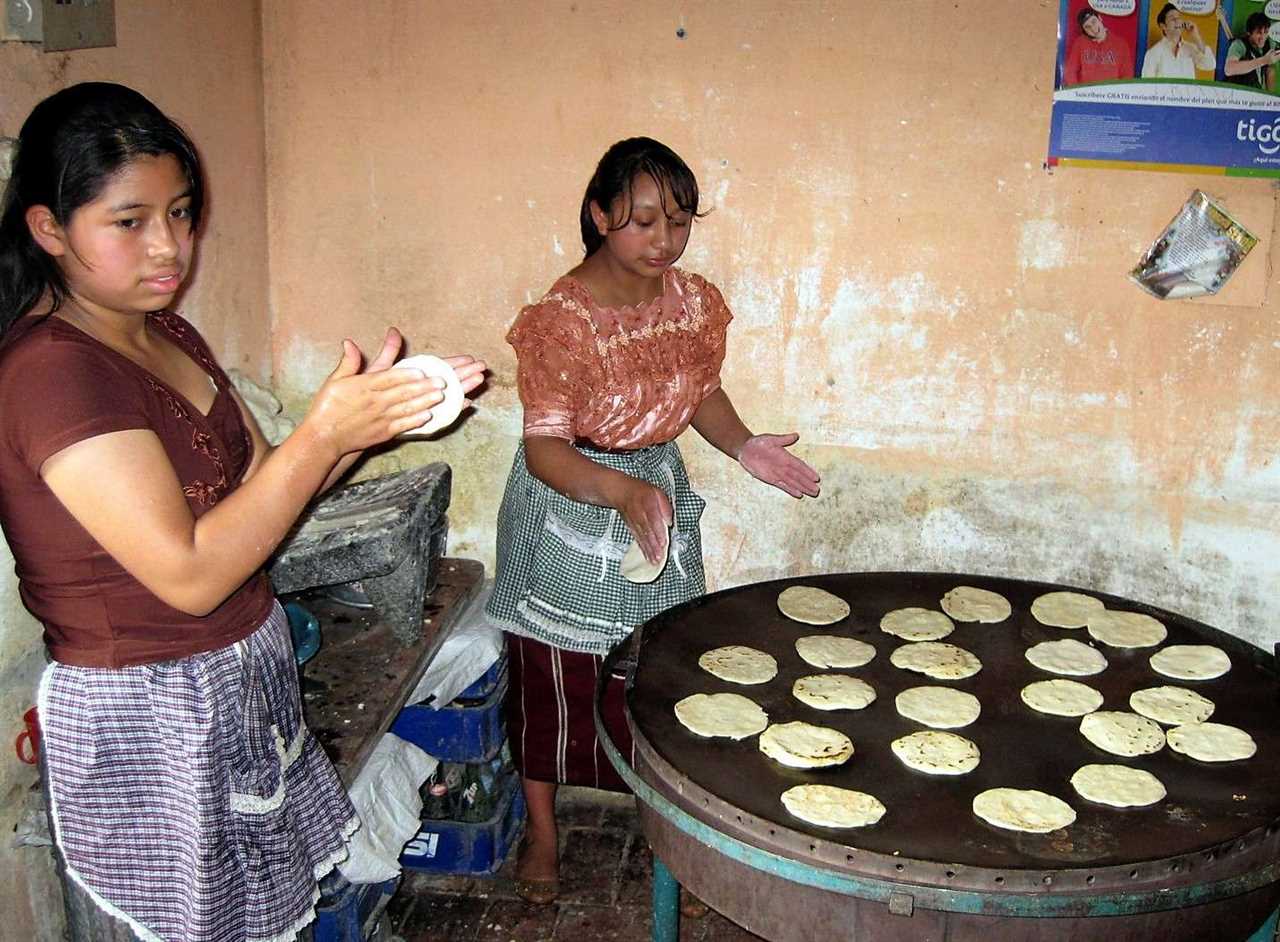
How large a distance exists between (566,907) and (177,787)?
64.4 inches

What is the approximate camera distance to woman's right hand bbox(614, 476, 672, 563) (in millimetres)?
2439

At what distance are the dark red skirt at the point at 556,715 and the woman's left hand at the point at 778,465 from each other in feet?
2.21

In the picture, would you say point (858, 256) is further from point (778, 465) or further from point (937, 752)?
point (937, 752)

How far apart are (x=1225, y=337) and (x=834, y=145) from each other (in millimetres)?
1192

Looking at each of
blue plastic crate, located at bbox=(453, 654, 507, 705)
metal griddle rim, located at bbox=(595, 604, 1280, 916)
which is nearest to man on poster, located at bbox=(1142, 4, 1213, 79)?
metal griddle rim, located at bbox=(595, 604, 1280, 916)

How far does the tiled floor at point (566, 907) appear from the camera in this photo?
3.05 meters

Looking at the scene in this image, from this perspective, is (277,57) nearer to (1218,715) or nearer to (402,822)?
(402,822)

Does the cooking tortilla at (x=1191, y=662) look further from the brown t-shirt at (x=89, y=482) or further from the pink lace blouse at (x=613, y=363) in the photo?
the brown t-shirt at (x=89, y=482)

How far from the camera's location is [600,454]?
115 inches

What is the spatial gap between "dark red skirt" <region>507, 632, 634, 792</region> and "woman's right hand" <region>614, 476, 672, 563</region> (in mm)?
659

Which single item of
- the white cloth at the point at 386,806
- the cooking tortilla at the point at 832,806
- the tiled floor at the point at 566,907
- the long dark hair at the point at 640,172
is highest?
the long dark hair at the point at 640,172

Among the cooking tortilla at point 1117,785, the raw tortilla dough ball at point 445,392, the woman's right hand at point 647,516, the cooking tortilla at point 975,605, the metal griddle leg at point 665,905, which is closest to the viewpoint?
the raw tortilla dough ball at point 445,392

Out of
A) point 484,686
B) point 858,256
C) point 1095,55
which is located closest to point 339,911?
point 484,686

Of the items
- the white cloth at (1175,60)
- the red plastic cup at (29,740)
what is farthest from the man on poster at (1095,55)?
the red plastic cup at (29,740)
